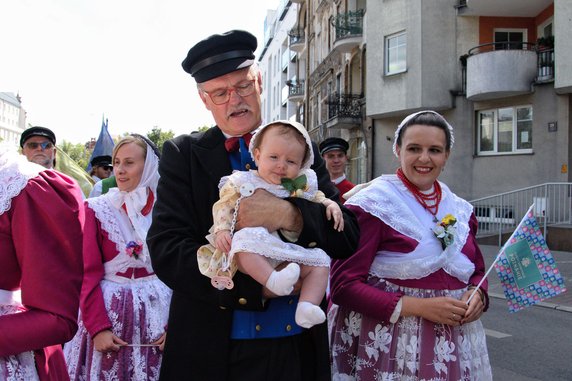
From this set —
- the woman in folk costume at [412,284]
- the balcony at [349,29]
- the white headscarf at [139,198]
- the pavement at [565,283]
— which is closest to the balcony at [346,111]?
the balcony at [349,29]

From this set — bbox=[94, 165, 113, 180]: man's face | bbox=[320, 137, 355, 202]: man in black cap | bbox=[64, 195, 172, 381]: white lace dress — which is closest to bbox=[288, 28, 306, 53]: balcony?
bbox=[94, 165, 113, 180]: man's face

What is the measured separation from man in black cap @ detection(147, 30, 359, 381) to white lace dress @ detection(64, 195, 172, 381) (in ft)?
4.29

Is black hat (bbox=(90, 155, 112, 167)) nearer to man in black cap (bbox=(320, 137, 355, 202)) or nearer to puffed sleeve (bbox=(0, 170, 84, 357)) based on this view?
man in black cap (bbox=(320, 137, 355, 202))

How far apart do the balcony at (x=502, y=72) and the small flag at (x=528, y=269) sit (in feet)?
51.6

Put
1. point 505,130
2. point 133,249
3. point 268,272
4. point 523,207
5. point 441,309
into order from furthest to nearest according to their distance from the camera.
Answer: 1. point 505,130
2. point 523,207
3. point 133,249
4. point 441,309
5. point 268,272

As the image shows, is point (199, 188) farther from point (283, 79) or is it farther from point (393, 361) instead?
point (283, 79)

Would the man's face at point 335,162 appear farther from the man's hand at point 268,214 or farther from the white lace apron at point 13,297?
the white lace apron at point 13,297

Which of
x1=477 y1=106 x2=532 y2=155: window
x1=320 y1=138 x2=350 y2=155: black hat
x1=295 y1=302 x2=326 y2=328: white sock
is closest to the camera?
x1=295 y1=302 x2=326 y2=328: white sock

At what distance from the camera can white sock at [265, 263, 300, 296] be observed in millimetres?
1825

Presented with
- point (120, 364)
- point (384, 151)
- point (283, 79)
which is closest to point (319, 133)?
point (384, 151)

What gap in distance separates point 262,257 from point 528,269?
170 centimetres

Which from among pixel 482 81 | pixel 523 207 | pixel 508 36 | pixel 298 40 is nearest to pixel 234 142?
pixel 523 207

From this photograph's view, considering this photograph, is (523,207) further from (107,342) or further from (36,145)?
(107,342)

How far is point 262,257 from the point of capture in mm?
1894
